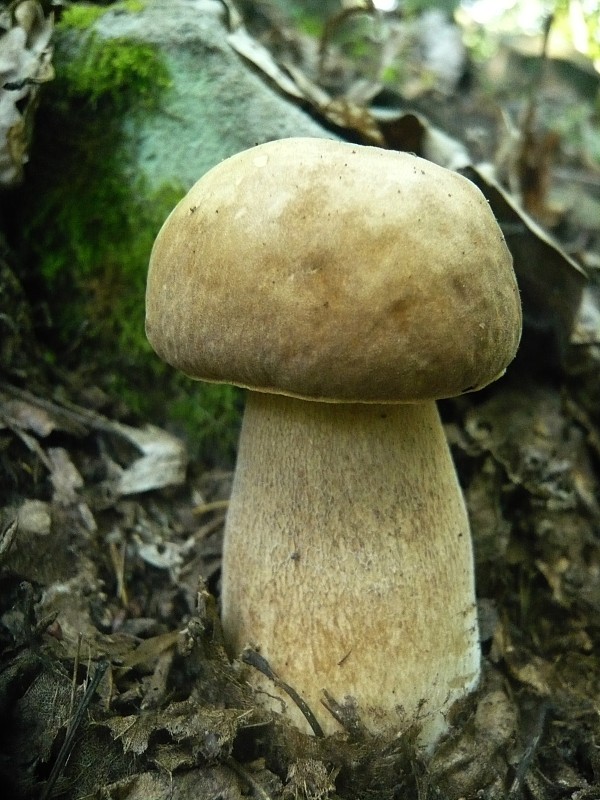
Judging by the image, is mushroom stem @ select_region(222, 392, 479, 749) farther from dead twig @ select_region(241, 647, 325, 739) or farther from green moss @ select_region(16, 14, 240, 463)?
green moss @ select_region(16, 14, 240, 463)

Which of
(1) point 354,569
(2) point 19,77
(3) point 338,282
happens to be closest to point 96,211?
(2) point 19,77

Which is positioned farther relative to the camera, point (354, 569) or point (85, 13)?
point (85, 13)

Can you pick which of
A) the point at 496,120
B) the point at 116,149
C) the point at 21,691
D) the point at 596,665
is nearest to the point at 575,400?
the point at 596,665

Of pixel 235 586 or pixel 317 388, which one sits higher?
pixel 317 388

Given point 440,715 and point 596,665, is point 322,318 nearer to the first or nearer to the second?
point 440,715

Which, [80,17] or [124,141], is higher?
[80,17]

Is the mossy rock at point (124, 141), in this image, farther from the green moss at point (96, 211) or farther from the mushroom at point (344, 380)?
the mushroom at point (344, 380)

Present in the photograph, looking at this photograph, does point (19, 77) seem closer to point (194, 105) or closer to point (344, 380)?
point (194, 105)

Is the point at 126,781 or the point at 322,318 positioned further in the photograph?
the point at 126,781
